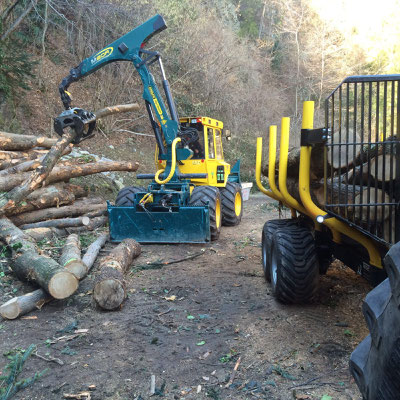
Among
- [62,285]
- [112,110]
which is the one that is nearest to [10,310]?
[62,285]

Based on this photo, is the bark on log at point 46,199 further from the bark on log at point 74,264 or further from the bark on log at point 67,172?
the bark on log at point 74,264

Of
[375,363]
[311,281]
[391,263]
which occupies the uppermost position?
[391,263]

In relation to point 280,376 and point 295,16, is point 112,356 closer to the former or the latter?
point 280,376

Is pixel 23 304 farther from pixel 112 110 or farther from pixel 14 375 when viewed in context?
pixel 112 110

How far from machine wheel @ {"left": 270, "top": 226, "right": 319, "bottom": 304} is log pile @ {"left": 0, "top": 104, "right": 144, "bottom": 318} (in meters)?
2.39

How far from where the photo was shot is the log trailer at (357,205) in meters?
1.56

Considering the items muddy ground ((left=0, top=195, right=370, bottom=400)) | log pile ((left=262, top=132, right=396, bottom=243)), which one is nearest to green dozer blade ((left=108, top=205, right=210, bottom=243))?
muddy ground ((left=0, top=195, right=370, bottom=400))

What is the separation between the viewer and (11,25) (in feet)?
43.1

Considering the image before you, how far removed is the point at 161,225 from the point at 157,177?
41.9 inches

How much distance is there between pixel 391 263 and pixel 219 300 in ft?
12.7

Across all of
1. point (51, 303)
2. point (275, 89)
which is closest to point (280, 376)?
point (51, 303)

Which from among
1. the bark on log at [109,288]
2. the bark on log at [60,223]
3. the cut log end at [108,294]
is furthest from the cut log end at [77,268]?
the bark on log at [60,223]

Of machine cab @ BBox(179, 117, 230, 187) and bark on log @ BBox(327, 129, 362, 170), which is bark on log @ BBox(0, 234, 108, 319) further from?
machine cab @ BBox(179, 117, 230, 187)

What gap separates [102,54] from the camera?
8.11m
